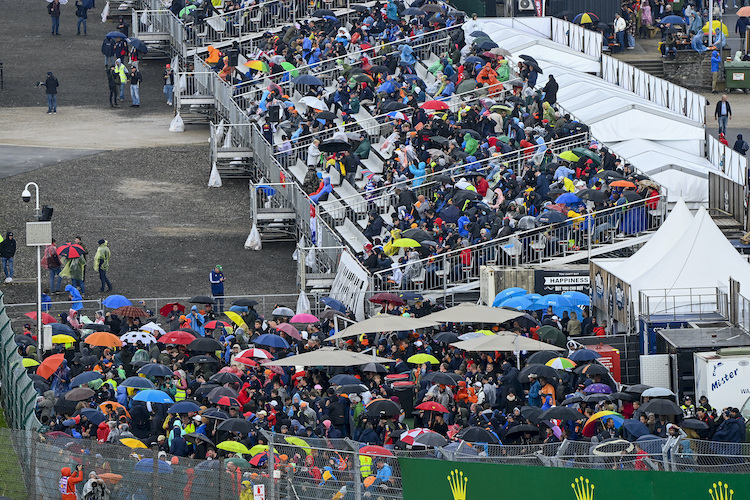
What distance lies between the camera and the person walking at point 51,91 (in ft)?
164

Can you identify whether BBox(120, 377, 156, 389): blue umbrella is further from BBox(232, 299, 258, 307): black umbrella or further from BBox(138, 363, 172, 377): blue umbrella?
BBox(232, 299, 258, 307): black umbrella

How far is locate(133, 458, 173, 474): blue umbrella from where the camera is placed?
19.2 m

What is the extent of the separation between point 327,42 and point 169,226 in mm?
8988

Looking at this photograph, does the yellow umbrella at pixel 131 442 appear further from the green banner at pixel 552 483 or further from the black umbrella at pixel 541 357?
the black umbrella at pixel 541 357

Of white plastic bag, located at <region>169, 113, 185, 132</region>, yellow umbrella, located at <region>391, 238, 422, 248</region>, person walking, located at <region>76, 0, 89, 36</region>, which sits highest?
person walking, located at <region>76, 0, 89, 36</region>

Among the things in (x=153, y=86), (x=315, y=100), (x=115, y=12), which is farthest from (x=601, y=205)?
(x=115, y=12)

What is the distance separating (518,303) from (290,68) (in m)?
17.7

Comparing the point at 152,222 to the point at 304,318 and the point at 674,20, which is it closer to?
the point at 304,318

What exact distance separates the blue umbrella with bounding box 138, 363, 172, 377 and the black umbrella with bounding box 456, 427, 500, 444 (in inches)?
261

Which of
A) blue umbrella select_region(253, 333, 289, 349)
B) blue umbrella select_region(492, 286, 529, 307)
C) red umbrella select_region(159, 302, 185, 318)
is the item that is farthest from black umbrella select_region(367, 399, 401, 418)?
red umbrella select_region(159, 302, 185, 318)

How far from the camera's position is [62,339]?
29859 mm

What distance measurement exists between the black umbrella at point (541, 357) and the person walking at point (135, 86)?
26660 millimetres

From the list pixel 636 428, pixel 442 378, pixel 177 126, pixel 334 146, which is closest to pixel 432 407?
pixel 442 378

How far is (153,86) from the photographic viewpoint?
52906 mm
